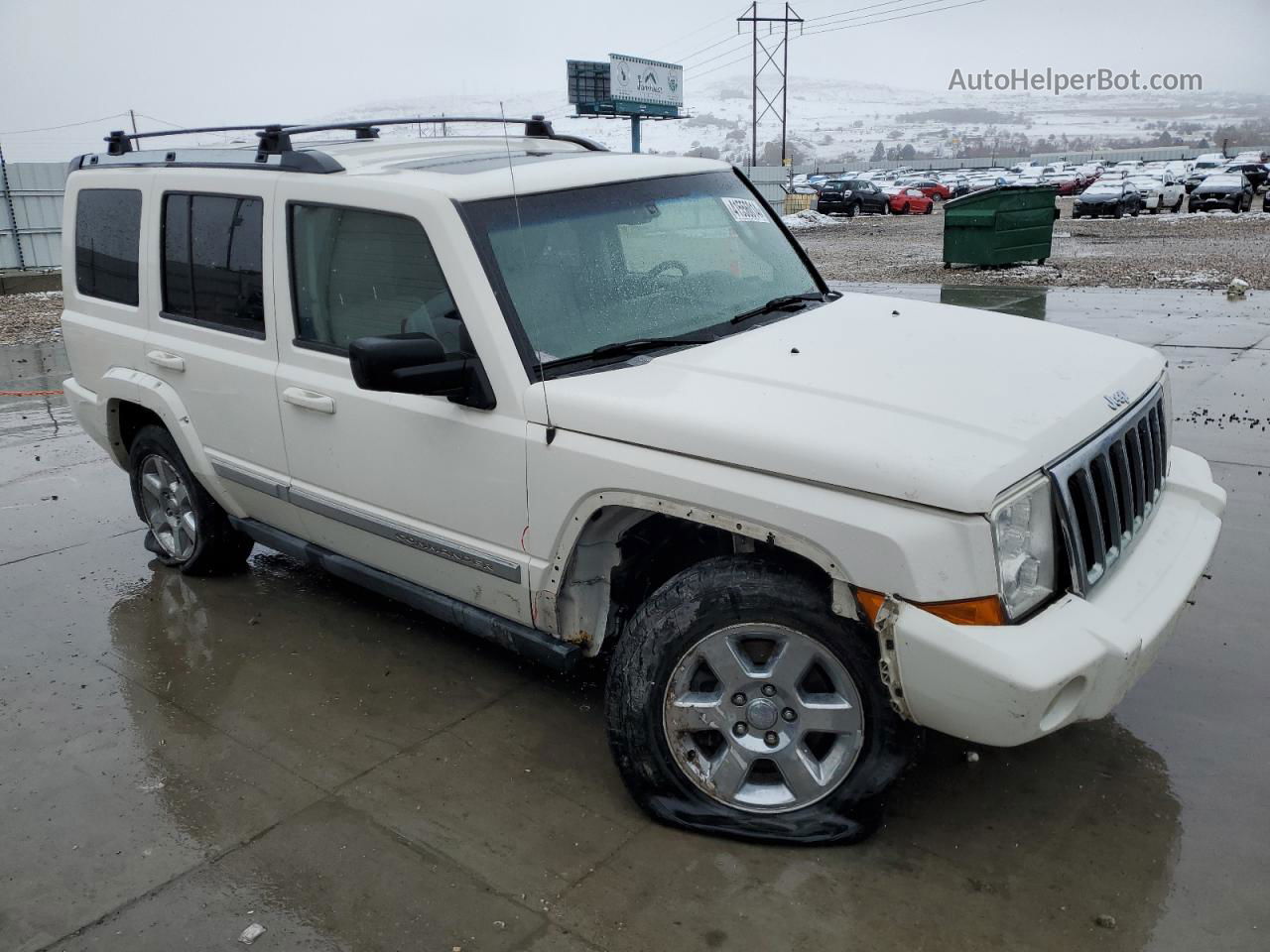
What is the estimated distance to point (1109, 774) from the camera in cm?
338

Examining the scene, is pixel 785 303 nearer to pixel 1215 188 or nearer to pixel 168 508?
pixel 168 508

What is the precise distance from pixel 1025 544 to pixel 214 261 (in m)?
3.34

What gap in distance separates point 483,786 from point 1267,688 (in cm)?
279

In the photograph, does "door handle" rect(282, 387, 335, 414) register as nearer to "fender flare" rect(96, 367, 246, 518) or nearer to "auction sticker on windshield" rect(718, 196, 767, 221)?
"fender flare" rect(96, 367, 246, 518)

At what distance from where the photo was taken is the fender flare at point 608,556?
108 inches

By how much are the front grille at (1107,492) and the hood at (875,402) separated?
0.06 metres

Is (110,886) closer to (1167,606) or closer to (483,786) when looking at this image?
(483,786)

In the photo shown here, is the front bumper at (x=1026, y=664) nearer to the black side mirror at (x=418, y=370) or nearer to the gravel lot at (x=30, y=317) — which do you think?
the black side mirror at (x=418, y=370)

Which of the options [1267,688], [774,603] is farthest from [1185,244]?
[774,603]

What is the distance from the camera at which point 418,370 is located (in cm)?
317

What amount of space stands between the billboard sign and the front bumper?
56.6 m

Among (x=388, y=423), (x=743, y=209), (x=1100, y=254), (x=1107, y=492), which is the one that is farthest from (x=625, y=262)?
(x=1100, y=254)

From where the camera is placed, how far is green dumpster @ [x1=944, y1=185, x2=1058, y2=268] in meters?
16.6

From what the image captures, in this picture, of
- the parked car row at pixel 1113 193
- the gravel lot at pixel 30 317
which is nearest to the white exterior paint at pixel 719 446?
the gravel lot at pixel 30 317
